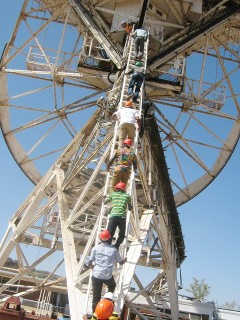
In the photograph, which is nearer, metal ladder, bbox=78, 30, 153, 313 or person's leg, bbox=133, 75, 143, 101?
metal ladder, bbox=78, 30, 153, 313

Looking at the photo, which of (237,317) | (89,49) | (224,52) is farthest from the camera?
(237,317)

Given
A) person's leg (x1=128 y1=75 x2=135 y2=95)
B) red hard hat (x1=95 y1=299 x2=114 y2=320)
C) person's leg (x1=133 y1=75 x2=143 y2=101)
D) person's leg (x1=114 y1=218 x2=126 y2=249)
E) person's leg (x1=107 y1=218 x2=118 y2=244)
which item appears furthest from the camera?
person's leg (x1=128 y1=75 x2=135 y2=95)

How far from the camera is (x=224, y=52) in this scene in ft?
56.1

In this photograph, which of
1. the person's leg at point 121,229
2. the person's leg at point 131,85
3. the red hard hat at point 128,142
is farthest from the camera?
the person's leg at point 131,85

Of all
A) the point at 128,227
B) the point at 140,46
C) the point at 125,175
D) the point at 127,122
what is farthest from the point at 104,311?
the point at 140,46

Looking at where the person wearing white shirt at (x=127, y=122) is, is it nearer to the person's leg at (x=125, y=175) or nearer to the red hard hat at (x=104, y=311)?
the person's leg at (x=125, y=175)

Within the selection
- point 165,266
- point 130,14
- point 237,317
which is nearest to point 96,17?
point 130,14

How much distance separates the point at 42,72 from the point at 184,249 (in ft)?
28.5

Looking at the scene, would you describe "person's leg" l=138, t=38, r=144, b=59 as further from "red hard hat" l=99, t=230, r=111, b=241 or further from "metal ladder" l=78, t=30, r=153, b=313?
"red hard hat" l=99, t=230, r=111, b=241

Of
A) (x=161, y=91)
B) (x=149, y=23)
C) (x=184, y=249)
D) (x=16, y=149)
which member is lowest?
(x=184, y=249)

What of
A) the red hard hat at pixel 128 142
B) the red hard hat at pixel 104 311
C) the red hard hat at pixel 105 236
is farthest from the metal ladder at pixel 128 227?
the red hard hat at pixel 104 311

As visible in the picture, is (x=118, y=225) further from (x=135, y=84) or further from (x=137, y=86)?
(x=135, y=84)


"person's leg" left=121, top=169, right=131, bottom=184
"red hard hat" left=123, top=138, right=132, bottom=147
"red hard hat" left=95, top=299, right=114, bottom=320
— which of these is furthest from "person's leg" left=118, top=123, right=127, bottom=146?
"red hard hat" left=95, top=299, right=114, bottom=320

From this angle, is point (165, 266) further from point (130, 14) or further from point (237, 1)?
point (237, 1)
